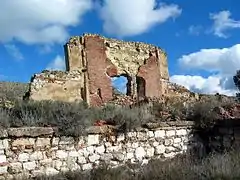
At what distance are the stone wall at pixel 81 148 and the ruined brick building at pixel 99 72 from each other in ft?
28.6

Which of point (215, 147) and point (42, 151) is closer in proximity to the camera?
point (42, 151)

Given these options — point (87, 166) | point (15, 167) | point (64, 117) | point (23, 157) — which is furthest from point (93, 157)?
point (15, 167)

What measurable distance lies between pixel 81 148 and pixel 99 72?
12376mm

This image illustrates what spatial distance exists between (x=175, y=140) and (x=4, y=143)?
4.64m

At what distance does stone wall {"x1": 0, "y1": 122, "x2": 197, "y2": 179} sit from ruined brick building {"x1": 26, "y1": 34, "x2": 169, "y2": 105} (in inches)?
344

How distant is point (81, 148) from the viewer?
8445 millimetres

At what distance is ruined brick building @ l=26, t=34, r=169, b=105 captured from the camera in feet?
59.8

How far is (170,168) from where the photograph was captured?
795cm

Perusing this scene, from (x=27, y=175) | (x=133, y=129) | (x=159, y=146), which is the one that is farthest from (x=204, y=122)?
(x=27, y=175)

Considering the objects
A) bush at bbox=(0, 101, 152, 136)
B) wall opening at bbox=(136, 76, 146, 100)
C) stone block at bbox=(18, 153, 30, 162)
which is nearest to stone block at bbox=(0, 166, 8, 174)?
stone block at bbox=(18, 153, 30, 162)

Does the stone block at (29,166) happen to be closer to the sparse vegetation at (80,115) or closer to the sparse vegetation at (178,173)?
the sparse vegetation at (178,173)

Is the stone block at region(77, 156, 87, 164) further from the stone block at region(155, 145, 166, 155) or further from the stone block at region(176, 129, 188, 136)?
the stone block at region(176, 129, 188, 136)

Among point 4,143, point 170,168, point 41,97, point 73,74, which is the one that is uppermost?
point 73,74

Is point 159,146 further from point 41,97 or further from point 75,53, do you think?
point 75,53
